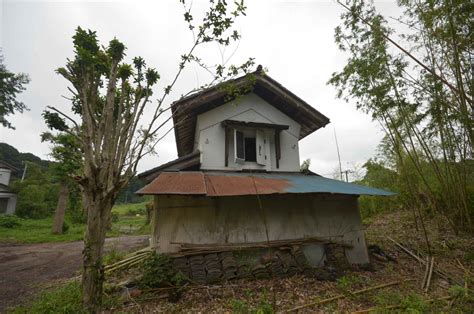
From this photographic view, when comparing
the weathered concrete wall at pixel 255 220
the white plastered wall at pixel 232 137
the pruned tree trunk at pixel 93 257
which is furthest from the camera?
the white plastered wall at pixel 232 137

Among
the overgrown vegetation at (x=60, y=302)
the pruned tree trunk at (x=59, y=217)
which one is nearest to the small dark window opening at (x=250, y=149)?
the overgrown vegetation at (x=60, y=302)

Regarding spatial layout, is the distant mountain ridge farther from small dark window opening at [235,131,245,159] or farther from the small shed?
small dark window opening at [235,131,245,159]

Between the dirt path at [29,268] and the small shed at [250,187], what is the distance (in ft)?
13.1

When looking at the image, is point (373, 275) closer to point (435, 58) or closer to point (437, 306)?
point (437, 306)

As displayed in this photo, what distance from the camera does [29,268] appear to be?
8797 millimetres

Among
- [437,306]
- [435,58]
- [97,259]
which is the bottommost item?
[437,306]

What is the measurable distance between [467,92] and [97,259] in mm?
9831

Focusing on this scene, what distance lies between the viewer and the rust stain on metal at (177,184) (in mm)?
5285

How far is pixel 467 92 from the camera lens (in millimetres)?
6332

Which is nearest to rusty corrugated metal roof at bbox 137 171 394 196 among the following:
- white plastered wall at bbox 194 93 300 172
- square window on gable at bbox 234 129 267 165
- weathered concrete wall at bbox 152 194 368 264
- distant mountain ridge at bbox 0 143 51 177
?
weathered concrete wall at bbox 152 194 368 264

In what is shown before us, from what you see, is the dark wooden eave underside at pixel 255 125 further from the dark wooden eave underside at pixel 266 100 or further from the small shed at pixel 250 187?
the dark wooden eave underside at pixel 266 100

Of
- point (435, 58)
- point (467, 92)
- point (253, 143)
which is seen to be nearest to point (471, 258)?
point (467, 92)

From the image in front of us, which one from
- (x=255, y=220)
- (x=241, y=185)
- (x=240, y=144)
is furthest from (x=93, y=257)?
(x=240, y=144)

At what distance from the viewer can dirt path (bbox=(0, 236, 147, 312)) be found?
6341 mm
